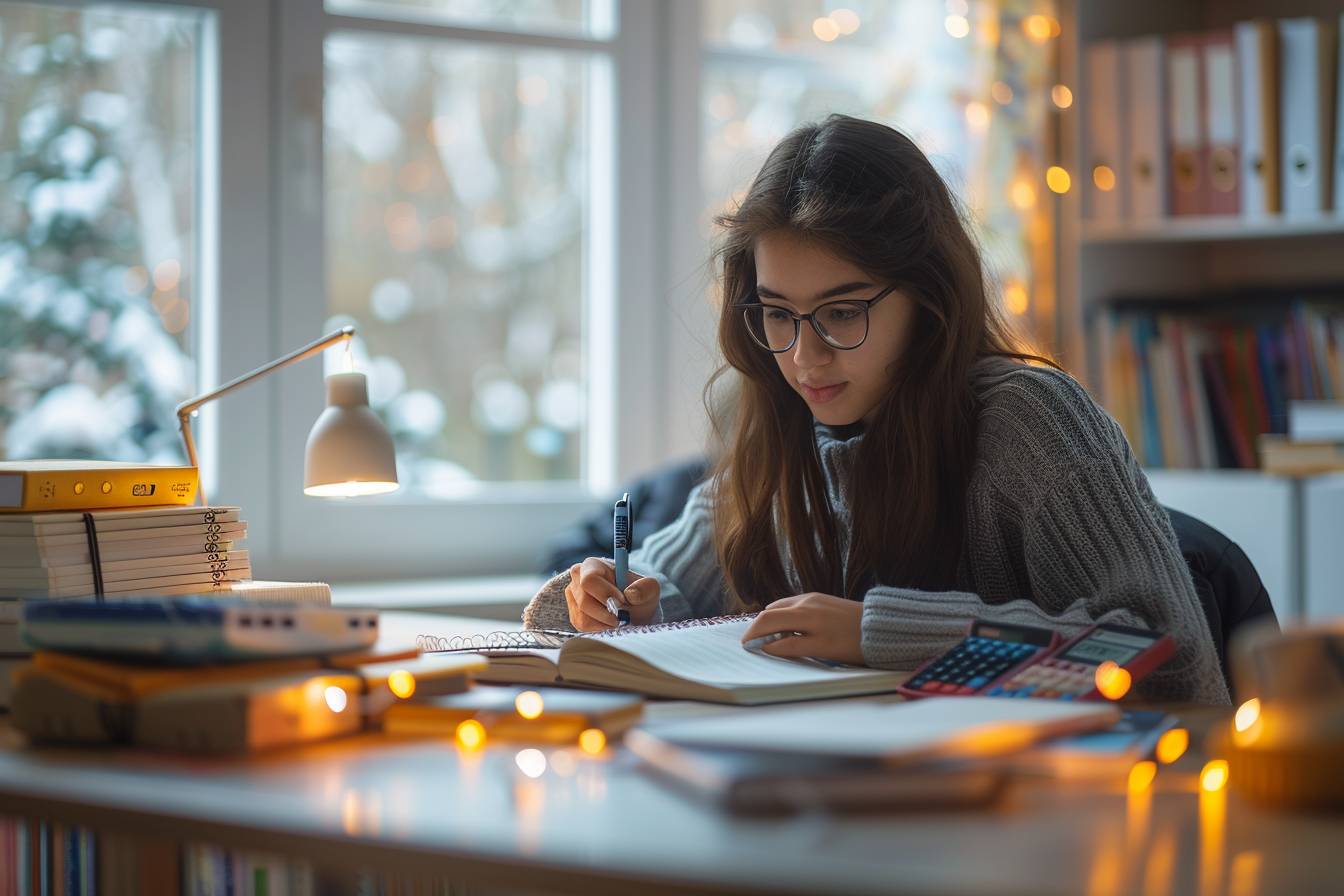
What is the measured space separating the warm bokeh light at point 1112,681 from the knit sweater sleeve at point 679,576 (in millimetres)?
635

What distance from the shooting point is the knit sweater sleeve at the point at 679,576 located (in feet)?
5.41

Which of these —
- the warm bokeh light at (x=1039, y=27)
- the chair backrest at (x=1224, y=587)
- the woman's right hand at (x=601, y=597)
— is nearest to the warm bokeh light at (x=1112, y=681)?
the chair backrest at (x=1224, y=587)

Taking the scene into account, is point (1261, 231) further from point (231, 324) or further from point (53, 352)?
point (53, 352)

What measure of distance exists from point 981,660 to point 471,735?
1.35 ft

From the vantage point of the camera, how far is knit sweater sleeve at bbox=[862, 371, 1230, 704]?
4.15 ft

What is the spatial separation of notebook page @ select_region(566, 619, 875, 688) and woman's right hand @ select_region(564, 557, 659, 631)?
0.73 ft

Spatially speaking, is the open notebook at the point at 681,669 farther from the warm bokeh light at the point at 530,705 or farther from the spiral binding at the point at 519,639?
the warm bokeh light at the point at 530,705

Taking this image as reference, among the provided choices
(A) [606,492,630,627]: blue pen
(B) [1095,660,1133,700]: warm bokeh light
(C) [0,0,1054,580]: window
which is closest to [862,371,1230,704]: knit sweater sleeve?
(B) [1095,660,1133,700]: warm bokeh light

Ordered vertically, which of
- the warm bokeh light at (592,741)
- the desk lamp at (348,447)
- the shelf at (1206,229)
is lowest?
the warm bokeh light at (592,741)

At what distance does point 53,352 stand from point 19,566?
139cm

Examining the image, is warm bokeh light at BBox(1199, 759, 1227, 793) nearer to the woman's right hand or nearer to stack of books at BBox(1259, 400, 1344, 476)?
the woman's right hand

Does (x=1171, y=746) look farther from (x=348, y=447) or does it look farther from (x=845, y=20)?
(x=845, y=20)

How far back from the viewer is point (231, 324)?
255 centimetres

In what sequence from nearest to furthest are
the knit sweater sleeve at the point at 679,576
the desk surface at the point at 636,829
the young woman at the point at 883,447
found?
the desk surface at the point at 636,829 < the young woman at the point at 883,447 < the knit sweater sleeve at the point at 679,576
